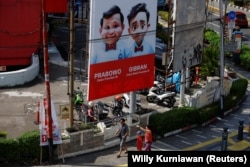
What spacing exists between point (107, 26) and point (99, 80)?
2.40 metres

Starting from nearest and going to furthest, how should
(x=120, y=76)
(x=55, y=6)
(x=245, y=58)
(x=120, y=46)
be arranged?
1. (x=120, y=46)
2. (x=120, y=76)
3. (x=55, y=6)
4. (x=245, y=58)

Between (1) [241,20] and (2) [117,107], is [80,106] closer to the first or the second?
(2) [117,107]

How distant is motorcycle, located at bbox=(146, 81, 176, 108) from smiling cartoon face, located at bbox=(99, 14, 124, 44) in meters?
6.73

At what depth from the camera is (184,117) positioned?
90.1ft

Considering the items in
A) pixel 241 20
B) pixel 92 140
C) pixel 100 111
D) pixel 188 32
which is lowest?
pixel 92 140

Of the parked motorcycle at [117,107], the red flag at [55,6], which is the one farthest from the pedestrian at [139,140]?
the red flag at [55,6]

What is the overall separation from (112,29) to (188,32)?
5759 mm

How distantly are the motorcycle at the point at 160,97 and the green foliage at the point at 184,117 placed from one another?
5.74 ft

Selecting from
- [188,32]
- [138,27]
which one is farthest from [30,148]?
[188,32]

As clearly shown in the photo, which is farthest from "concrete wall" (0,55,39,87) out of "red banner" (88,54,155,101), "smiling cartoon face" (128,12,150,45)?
"smiling cartoon face" (128,12,150,45)

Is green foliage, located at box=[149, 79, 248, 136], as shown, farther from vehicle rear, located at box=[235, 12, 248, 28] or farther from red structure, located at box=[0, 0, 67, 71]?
vehicle rear, located at box=[235, 12, 248, 28]

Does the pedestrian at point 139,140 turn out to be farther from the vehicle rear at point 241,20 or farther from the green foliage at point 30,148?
the vehicle rear at point 241,20

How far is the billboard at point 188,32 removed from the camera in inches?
1070

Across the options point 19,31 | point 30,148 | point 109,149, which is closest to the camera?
point 30,148
